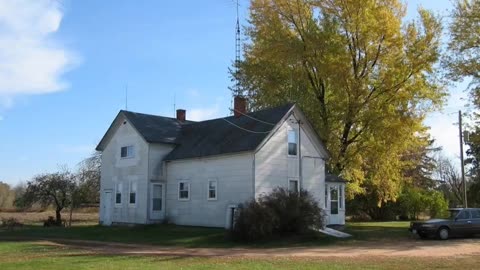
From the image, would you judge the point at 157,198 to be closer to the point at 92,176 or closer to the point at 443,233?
the point at 443,233

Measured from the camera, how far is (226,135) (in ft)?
112

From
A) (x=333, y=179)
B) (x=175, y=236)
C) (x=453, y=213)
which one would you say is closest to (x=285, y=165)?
(x=333, y=179)

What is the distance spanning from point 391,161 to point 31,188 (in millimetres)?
27703

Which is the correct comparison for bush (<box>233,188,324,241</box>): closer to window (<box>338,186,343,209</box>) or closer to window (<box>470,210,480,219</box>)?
window (<box>338,186,343,209</box>)

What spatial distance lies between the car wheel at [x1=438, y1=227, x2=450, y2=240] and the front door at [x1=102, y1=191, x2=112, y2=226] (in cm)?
2193

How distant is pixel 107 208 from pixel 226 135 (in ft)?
37.1

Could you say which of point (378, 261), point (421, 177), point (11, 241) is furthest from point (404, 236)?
point (421, 177)

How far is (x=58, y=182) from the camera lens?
142 feet

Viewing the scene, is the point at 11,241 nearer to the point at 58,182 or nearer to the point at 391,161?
the point at 58,182

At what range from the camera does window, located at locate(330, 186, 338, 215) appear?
36406 millimetres

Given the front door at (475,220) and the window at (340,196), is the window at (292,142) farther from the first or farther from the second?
the front door at (475,220)

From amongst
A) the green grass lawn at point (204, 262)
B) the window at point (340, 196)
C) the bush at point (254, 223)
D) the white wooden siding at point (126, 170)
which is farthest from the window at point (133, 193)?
the green grass lawn at point (204, 262)

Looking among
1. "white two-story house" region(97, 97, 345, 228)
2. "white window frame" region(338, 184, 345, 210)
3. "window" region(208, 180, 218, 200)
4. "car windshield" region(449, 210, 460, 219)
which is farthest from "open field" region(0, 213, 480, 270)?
"white window frame" region(338, 184, 345, 210)

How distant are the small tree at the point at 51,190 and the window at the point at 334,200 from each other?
67.4 ft
